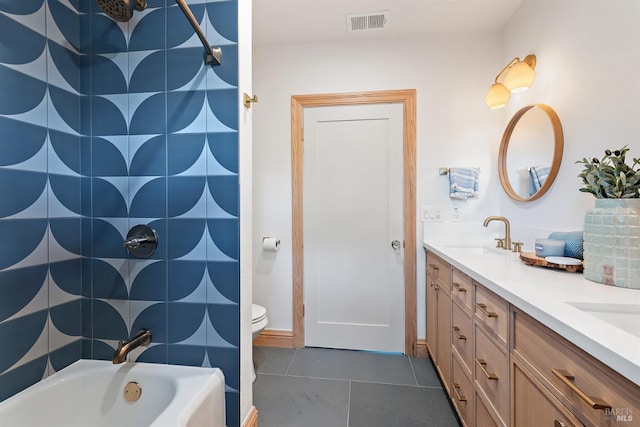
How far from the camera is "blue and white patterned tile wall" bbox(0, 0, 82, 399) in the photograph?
39.5 inches

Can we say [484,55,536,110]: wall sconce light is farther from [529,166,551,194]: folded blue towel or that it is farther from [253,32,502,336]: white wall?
[529,166,551,194]: folded blue towel

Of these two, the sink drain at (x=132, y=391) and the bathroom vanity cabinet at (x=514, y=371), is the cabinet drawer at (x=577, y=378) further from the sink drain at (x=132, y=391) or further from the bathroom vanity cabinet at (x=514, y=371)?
the sink drain at (x=132, y=391)

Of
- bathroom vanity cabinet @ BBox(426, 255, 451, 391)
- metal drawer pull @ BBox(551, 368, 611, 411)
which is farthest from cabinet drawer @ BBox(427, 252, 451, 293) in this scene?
metal drawer pull @ BBox(551, 368, 611, 411)

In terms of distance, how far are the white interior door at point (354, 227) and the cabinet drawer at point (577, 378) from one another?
1354 millimetres

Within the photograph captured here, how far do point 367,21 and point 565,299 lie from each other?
2077mm

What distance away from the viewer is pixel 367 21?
2.02 m

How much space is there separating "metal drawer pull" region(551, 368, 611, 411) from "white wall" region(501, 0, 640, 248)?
101 centimetres

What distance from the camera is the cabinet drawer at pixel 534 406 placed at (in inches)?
27.9

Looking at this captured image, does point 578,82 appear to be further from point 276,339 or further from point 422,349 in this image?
point 276,339

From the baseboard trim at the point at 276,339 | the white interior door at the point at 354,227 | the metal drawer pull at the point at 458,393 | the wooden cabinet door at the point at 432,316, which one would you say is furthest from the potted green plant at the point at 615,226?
the baseboard trim at the point at 276,339

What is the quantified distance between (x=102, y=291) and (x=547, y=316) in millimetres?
1689

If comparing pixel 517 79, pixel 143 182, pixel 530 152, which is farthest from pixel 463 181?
pixel 143 182

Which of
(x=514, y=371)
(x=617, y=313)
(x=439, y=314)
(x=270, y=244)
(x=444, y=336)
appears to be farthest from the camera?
(x=270, y=244)

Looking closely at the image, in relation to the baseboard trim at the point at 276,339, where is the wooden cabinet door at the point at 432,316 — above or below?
above
